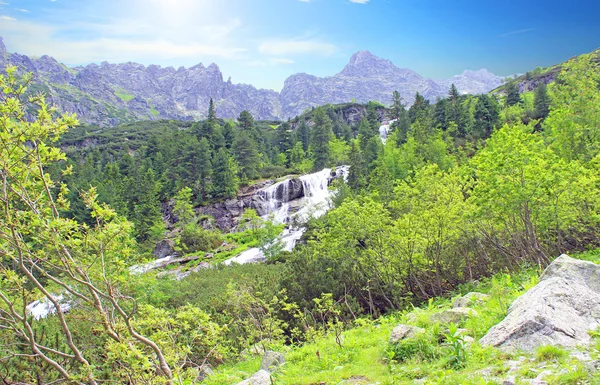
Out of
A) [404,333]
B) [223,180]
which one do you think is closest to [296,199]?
[223,180]

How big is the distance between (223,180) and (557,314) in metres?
50.3

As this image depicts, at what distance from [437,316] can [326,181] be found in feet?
150

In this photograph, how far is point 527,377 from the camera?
4.43 m

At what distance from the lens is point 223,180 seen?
175ft

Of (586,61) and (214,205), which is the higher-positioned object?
(586,61)

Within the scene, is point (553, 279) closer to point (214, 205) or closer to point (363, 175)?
point (363, 175)

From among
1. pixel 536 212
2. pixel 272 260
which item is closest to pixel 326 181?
pixel 272 260

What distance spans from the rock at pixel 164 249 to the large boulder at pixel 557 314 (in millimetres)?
44364

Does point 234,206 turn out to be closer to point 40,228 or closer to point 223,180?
point 223,180

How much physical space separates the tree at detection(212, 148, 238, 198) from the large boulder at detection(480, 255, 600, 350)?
160ft

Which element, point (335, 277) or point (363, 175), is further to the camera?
point (363, 175)

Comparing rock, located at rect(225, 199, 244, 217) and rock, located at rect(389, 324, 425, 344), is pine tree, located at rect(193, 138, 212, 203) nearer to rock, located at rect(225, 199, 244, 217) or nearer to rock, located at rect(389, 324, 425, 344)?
rock, located at rect(225, 199, 244, 217)

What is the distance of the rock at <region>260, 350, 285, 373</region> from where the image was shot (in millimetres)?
8414

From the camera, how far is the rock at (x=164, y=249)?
45.8m
